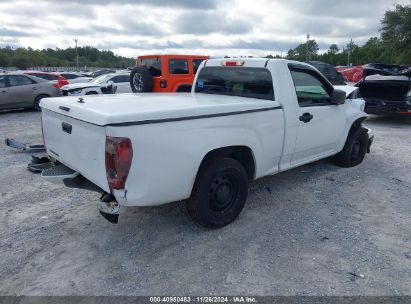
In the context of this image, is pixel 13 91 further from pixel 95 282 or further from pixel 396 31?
pixel 396 31

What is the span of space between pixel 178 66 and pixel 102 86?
350cm

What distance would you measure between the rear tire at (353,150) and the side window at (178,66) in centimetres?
638

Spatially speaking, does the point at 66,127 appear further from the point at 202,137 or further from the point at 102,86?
the point at 102,86

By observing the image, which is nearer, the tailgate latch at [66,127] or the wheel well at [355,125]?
the tailgate latch at [66,127]

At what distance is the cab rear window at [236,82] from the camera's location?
4059 mm

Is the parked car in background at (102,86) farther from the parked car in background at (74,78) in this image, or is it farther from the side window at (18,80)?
the parked car in background at (74,78)

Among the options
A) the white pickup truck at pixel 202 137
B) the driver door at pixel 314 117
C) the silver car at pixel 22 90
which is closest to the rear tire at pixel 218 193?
the white pickup truck at pixel 202 137

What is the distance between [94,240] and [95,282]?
719 millimetres

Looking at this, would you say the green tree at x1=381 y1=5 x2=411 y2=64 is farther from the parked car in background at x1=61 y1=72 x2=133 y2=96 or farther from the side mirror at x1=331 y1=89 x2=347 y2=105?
the side mirror at x1=331 y1=89 x2=347 y2=105

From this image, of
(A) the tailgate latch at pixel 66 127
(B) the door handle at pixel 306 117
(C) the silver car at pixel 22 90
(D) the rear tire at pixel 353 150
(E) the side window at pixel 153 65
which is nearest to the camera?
(A) the tailgate latch at pixel 66 127

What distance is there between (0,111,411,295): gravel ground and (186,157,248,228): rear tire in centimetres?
17

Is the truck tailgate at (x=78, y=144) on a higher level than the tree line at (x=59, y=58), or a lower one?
lower

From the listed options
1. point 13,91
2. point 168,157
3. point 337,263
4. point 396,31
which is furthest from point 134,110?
point 396,31

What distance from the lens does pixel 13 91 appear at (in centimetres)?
1151
